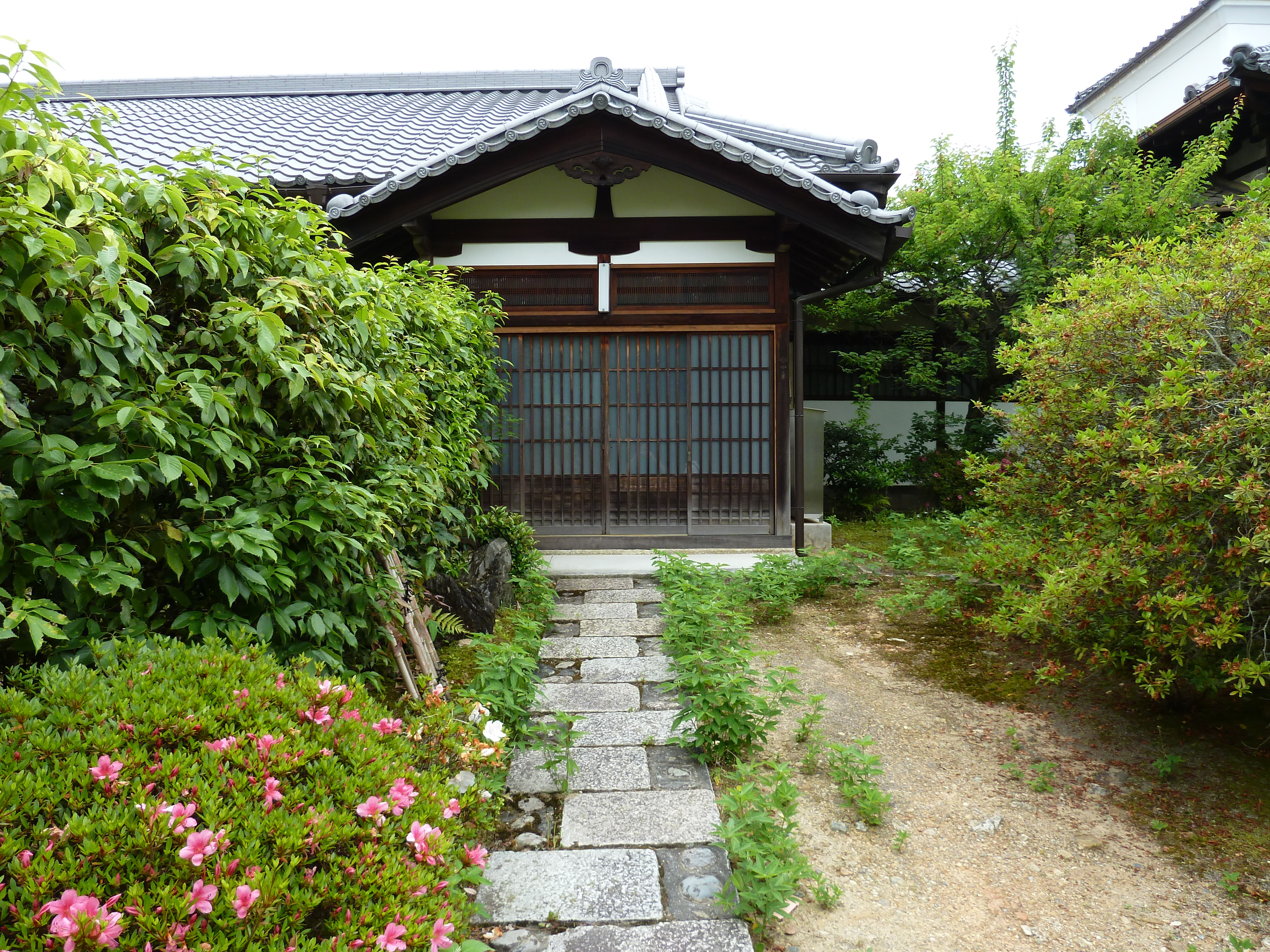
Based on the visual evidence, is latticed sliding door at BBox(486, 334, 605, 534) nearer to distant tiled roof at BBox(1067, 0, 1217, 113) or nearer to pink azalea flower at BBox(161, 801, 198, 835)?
pink azalea flower at BBox(161, 801, 198, 835)

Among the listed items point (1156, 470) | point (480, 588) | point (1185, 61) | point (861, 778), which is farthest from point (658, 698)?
point (1185, 61)

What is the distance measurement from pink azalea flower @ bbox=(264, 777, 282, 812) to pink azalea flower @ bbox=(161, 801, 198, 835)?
0.16 metres

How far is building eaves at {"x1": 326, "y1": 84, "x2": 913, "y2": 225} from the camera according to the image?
6527 millimetres

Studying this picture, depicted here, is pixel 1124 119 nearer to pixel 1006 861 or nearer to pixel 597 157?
pixel 597 157

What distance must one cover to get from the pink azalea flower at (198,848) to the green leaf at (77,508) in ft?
3.35

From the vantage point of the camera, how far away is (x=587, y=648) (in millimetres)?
5277

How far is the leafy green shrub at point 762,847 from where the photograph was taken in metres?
2.48

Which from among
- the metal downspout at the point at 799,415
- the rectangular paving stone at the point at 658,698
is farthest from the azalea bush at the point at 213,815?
the metal downspout at the point at 799,415

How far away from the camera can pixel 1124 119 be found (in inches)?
497

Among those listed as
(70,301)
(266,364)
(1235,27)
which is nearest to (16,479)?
(70,301)

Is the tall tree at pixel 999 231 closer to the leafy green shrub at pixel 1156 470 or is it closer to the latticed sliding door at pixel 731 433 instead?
the latticed sliding door at pixel 731 433

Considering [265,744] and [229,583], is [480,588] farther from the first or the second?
[265,744]

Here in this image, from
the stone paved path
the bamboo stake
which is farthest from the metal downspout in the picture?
the bamboo stake

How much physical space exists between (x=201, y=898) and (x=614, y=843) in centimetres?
175
